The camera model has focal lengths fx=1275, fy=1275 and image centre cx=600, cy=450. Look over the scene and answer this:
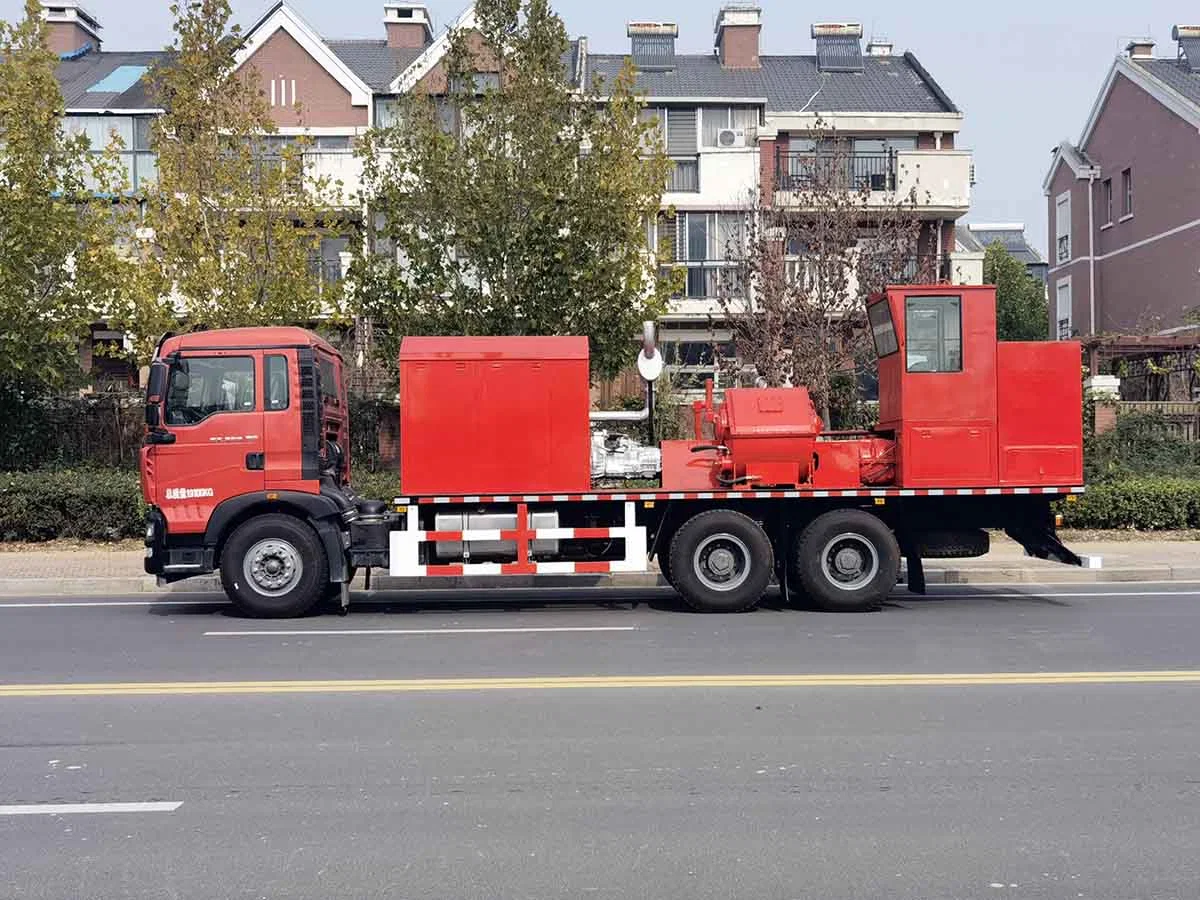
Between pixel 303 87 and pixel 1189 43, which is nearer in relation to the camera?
pixel 303 87

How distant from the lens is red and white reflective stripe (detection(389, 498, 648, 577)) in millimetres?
12625

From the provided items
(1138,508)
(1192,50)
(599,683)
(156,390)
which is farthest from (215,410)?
(1192,50)

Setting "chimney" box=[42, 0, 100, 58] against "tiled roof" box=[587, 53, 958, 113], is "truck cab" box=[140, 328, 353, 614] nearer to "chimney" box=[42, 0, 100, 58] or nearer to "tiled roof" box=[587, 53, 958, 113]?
"tiled roof" box=[587, 53, 958, 113]

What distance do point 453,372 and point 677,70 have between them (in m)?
27.9

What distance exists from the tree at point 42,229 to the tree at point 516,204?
441 centimetres

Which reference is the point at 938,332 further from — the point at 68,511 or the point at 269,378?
the point at 68,511

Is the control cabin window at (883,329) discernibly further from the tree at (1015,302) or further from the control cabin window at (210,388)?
the tree at (1015,302)

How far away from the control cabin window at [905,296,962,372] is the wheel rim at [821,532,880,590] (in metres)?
1.84

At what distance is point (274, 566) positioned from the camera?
12.4 metres

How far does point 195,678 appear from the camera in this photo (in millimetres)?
9156

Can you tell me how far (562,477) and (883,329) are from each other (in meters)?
3.69

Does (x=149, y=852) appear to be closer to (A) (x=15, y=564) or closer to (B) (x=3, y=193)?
(A) (x=15, y=564)

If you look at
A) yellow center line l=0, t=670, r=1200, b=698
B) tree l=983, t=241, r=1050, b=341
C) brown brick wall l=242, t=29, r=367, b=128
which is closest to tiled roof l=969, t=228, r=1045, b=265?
tree l=983, t=241, r=1050, b=341

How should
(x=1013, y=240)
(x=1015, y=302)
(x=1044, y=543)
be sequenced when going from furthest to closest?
(x=1013, y=240)
(x=1015, y=302)
(x=1044, y=543)
